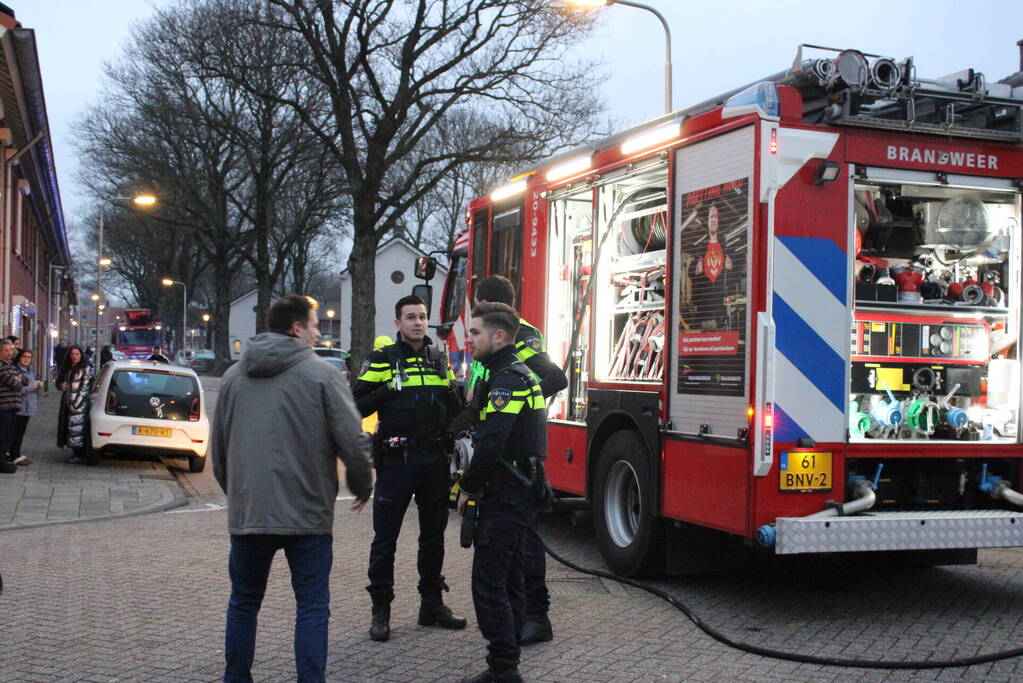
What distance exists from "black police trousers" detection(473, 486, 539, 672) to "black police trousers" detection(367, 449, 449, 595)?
871mm

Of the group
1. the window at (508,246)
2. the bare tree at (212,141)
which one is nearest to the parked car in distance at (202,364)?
the bare tree at (212,141)

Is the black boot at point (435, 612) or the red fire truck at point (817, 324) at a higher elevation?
the red fire truck at point (817, 324)

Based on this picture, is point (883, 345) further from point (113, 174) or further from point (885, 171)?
point (113, 174)

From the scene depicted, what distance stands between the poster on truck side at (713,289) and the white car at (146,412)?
32.2ft

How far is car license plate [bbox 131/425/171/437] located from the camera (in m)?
15.3

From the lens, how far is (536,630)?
621cm

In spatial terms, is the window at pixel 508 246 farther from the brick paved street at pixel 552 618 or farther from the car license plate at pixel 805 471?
the car license plate at pixel 805 471

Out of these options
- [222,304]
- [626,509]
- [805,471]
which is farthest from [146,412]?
[222,304]

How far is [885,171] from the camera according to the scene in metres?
7.05

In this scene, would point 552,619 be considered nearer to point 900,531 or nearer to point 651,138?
point 900,531

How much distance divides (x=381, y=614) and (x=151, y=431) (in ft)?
32.6

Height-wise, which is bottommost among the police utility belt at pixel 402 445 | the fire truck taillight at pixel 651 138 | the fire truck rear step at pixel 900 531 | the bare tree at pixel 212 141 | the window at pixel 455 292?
the fire truck rear step at pixel 900 531

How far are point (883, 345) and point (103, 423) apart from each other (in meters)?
10.9

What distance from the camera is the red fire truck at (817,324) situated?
6.70m
